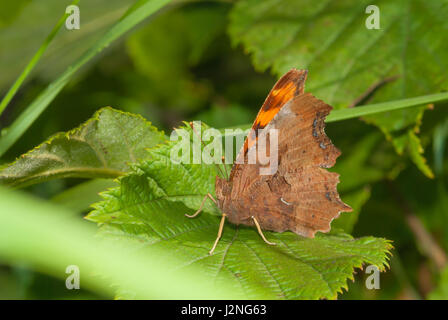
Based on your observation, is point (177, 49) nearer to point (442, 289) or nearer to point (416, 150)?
point (416, 150)

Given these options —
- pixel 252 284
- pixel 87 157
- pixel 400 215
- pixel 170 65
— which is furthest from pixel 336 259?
pixel 170 65

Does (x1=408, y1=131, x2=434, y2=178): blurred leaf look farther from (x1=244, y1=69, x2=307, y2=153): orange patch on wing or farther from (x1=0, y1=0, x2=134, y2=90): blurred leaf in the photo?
(x1=0, y1=0, x2=134, y2=90): blurred leaf

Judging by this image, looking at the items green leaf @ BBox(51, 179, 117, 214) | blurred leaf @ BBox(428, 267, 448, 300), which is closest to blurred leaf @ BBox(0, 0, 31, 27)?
green leaf @ BBox(51, 179, 117, 214)

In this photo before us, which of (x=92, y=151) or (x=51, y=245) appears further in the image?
(x=92, y=151)

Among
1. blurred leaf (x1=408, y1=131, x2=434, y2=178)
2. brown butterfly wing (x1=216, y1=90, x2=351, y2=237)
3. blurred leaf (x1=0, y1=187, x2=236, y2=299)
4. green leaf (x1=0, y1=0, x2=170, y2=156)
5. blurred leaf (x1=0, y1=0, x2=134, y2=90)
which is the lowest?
blurred leaf (x1=0, y1=187, x2=236, y2=299)

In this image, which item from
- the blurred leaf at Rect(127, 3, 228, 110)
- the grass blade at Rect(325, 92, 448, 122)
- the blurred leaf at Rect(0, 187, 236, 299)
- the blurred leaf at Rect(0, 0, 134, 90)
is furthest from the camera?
the blurred leaf at Rect(127, 3, 228, 110)

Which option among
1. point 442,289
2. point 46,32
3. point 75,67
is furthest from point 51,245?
point 46,32

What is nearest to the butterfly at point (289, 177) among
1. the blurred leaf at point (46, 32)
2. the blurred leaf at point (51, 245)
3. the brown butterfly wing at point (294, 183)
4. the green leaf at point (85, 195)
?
the brown butterfly wing at point (294, 183)
